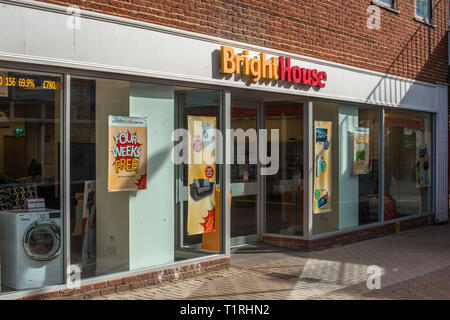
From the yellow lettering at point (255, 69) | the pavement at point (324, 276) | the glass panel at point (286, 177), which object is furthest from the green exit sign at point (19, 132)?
the glass panel at point (286, 177)

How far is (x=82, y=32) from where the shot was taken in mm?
6793

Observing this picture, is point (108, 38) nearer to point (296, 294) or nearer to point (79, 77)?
point (79, 77)

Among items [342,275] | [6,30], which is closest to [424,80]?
[342,275]

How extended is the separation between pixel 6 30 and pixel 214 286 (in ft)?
13.5

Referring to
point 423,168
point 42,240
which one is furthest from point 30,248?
point 423,168

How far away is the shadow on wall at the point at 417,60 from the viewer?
508 inches

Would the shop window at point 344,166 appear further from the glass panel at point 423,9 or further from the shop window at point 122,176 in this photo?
the shop window at point 122,176

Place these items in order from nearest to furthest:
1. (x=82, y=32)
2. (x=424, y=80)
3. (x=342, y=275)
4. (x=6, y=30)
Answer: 1. (x=6, y=30)
2. (x=82, y=32)
3. (x=342, y=275)
4. (x=424, y=80)

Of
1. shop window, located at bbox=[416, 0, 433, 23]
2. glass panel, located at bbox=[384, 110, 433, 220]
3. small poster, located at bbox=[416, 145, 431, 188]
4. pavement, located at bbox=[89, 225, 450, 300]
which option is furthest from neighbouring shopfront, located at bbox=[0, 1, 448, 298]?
shop window, located at bbox=[416, 0, 433, 23]

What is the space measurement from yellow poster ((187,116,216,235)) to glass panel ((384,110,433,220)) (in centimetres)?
568

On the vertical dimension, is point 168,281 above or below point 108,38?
below

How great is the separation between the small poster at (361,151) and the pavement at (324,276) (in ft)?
5.15

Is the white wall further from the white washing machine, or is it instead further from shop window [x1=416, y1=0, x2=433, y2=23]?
shop window [x1=416, y1=0, x2=433, y2=23]

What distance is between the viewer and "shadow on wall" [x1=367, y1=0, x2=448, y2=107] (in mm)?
12906
